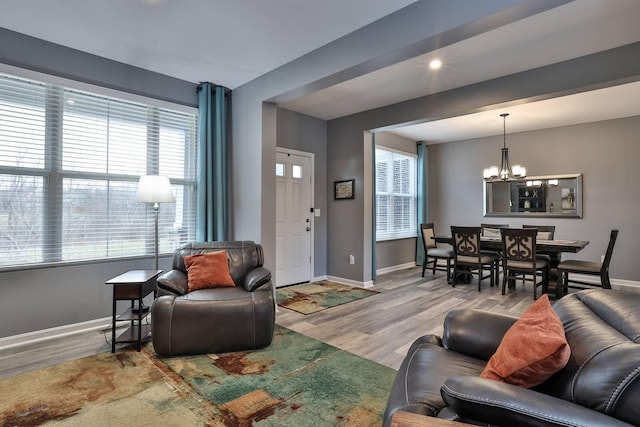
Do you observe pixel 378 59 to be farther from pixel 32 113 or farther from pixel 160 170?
pixel 32 113

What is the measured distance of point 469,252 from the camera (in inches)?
198

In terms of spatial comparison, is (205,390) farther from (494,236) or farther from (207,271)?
(494,236)

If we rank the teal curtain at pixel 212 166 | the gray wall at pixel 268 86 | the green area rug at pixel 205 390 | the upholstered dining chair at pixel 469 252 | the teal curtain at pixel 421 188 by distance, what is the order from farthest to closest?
the teal curtain at pixel 421 188 → the upholstered dining chair at pixel 469 252 → the teal curtain at pixel 212 166 → the gray wall at pixel 268 86 → the green area rug at pixel 205 390

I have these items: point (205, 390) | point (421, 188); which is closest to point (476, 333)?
point (205, 390)

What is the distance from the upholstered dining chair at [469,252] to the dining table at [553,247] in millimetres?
169

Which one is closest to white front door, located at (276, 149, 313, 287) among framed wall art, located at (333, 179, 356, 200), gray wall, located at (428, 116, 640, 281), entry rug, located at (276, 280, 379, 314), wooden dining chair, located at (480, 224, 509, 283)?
entry rug, located at (276, 280, 379, 314)

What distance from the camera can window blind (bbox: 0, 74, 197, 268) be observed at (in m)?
2.89

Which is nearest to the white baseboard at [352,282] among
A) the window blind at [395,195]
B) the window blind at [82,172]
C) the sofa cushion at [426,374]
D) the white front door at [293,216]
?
the white front door at [293,216]

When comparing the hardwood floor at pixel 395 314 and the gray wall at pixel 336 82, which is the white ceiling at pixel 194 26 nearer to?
the gray wall at pixel 336 82

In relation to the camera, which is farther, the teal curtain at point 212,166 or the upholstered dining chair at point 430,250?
the upholstered dining chair at point 430,250

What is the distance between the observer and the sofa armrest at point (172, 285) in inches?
110

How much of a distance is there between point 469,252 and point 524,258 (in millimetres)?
738

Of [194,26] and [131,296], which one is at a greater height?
[194,26]

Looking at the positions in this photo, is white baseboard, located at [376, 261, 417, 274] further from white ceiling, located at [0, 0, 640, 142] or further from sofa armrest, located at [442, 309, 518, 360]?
sofa armrest, located at [442, 309, 518, 360]
